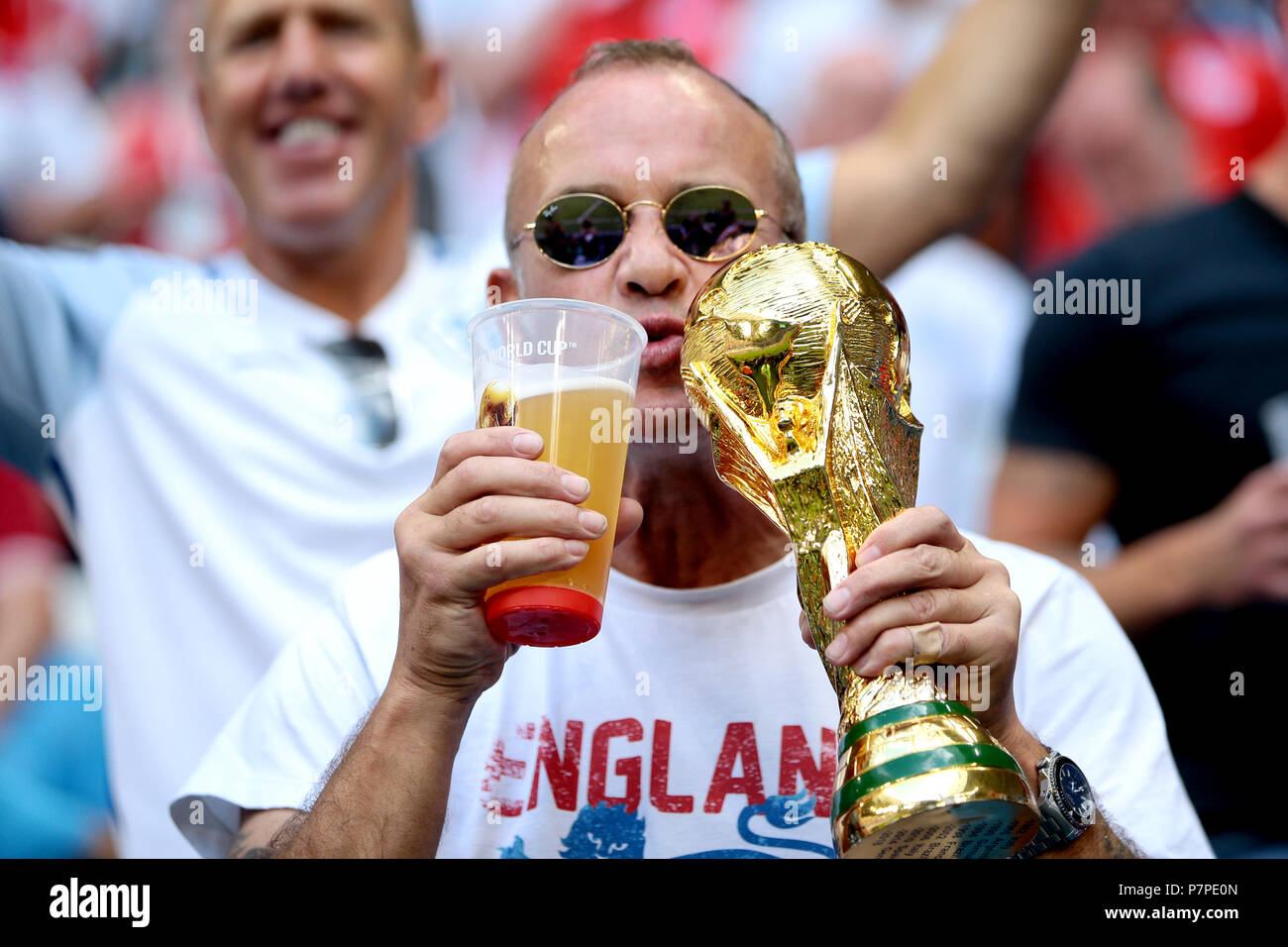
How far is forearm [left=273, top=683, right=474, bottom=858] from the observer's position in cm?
150

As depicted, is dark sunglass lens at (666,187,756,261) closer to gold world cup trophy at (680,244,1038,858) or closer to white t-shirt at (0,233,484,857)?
gold world cup trophy at (680,244,1038,858)

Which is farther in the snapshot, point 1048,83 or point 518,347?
point 1048,83

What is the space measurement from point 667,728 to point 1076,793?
537 mm

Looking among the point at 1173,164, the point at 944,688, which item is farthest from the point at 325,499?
the point at 1173,164

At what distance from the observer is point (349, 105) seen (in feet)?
10.1

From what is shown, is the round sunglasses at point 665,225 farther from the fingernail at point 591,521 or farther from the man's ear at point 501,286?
the fingernail at point 591,521

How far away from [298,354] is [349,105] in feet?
1.91

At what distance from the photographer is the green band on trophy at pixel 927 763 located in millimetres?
1146

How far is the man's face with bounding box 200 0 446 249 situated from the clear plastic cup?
1.67m

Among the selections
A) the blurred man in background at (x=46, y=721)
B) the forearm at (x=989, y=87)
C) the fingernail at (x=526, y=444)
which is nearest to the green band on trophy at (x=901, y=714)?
the fingernail at (x=526, y=444)

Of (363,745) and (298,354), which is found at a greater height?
(298,354)

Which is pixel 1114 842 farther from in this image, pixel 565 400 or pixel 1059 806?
Result: pixel 565 400
